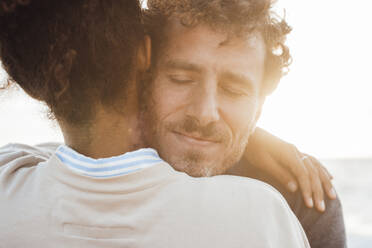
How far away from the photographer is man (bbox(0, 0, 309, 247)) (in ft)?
3.58

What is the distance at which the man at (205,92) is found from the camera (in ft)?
6.54

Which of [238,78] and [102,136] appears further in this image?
[238,78]

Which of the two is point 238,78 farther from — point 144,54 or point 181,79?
point 144,54

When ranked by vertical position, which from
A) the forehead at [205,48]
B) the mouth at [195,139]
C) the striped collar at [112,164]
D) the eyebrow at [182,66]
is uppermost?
the forehead at [205,48]

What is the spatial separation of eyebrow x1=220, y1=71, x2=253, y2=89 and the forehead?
0.11 ft

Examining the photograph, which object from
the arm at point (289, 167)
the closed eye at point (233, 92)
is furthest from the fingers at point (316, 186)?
the closed eye at point (233, 92)

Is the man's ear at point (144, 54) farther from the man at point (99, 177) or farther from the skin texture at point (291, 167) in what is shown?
the skin texture at point (291, 167)

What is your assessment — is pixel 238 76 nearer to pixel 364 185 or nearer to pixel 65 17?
pixel 65 17

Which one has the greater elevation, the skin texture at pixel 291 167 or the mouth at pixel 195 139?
the mouth at pixel 195 139

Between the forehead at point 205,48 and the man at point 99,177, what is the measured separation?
0.67m

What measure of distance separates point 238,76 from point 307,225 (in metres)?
0.92

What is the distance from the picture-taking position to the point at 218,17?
217 cm

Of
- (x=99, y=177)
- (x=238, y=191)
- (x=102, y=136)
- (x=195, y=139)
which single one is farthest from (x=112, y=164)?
(x=195, y=139)

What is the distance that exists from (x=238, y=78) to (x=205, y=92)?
0.91ft
